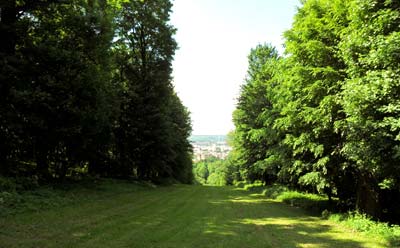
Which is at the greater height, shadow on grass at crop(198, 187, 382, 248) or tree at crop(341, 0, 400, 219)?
tree at crop(341, 0, 400, 219)

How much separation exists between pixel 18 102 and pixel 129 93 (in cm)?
1298

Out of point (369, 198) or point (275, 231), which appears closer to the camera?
point (275, 231)

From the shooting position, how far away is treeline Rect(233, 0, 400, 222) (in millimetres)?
8844

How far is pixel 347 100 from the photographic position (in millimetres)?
10000

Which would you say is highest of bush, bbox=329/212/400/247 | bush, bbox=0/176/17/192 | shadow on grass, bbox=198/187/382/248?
bush, bbox=0/176/17/192

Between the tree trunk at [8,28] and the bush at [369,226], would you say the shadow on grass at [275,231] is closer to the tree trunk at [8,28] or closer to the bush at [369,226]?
the bush at [369,226]

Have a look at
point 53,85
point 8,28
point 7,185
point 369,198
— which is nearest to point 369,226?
point 369,198

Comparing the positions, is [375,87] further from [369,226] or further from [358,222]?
[358,222]

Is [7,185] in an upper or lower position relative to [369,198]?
lower

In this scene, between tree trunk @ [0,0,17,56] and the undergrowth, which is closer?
the undergrowth

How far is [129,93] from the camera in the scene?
2619 centimetres

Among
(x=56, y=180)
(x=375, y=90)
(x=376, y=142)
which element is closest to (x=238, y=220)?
(x=376, y=142)

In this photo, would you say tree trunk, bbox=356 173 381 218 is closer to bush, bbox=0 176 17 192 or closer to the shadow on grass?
the shadow on grass

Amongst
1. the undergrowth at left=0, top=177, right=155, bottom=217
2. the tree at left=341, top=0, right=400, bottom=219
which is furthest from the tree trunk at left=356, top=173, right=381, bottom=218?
the undergrowth at left=0, top=177, right=155, bottom=217
